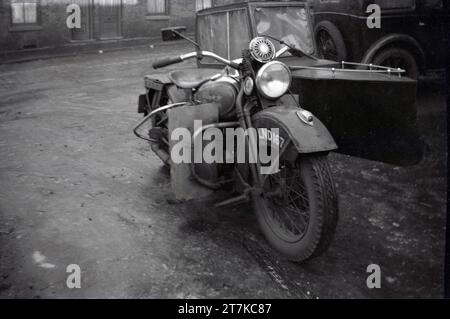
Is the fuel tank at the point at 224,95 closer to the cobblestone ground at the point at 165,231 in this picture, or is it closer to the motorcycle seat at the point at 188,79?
the motorcycle seat at the point at 188,79

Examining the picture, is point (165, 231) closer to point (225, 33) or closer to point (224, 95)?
point (224, 95)

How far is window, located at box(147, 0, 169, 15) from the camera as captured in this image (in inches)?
Result: 806

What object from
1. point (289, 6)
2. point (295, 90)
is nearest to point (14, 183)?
point (295, 90)

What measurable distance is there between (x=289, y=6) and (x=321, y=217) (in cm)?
351

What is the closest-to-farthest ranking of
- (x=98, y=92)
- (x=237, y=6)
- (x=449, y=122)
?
1. (x=449, y=122)
2. (x=237, y=6)
3. (x=98, y=92)

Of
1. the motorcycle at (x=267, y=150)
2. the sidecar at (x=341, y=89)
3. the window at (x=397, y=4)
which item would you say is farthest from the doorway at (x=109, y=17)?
the motorcycle at (x=267, y=150)

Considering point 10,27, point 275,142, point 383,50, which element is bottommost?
point 275,142

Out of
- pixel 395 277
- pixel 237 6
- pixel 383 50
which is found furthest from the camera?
pixel 383 50

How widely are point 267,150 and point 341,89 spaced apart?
185 centimetres

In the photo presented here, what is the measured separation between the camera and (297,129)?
3285mm

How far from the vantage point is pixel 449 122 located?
2.67 meters

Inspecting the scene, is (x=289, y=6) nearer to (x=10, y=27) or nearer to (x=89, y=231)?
(x=89, y=231)

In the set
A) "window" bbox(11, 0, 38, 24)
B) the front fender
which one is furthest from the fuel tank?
"window" bbox(11, 0, 38, 24)

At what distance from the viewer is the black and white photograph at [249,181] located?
3.16 metres
